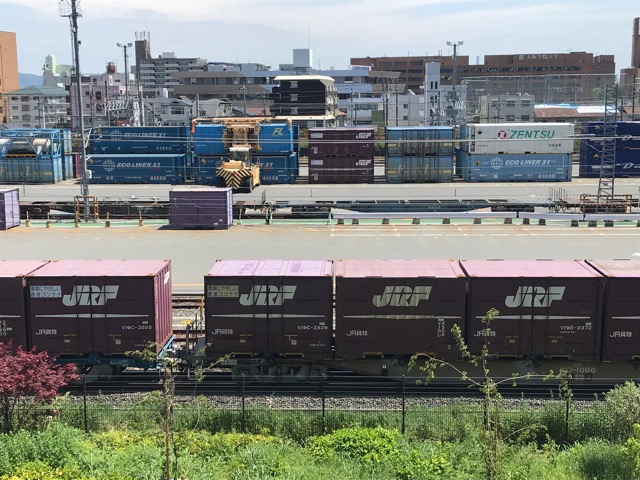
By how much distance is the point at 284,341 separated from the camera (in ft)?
53.8

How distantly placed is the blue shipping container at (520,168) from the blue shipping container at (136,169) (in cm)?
2275

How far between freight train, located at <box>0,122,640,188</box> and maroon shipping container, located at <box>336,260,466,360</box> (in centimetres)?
3835

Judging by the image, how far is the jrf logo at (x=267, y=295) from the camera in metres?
16.3

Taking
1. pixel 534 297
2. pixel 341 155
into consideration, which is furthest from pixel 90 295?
pixel 341 155

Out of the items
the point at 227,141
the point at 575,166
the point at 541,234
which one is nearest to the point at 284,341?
the point at 541,234

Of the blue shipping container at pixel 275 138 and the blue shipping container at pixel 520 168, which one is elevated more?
the blue shipping container at pixel 275 138

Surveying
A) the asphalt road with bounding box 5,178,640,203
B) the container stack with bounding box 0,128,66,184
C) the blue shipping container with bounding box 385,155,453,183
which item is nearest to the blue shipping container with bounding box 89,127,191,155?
the container stack with bounding box 0,128,66,184

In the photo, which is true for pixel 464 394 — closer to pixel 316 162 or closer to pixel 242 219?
pixel 242 219

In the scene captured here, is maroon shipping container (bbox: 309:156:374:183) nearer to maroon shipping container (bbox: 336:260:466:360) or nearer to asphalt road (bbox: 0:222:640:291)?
asphalt road (bbox: 0:222:640:291)

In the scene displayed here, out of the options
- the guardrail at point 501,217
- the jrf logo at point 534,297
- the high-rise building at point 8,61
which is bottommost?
the guardrail at point 501,217

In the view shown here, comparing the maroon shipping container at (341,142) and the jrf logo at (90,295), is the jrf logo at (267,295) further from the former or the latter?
the maroon shipping container at (341,142)

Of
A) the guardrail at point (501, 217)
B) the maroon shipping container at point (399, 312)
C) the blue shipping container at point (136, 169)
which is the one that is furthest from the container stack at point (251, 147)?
the maroon shipping container at point (399, 312)

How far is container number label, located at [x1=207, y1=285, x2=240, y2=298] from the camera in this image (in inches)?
641

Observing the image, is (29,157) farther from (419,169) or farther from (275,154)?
(419,169)
